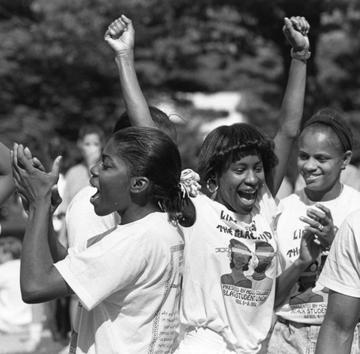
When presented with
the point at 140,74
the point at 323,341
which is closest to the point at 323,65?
the point at 140,74

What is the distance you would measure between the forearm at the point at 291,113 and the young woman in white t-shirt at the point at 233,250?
0.47 feet

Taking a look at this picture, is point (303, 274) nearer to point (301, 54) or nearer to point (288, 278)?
point (288, 278)

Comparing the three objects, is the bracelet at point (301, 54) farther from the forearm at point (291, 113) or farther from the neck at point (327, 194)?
the neck at point (327, 194)

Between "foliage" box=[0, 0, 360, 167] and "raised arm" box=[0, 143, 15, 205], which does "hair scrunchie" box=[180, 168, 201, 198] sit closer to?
"raised arm" box=[0, 143, 15, 205]

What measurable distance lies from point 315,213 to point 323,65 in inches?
809

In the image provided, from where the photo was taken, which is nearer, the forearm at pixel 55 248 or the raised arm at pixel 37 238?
the raised arm at pixel 37 238

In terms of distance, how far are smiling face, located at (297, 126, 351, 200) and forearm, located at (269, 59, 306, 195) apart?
0.32 ft

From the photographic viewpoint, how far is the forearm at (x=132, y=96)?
4500mm

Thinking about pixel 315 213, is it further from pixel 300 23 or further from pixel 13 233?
pixel 13 233

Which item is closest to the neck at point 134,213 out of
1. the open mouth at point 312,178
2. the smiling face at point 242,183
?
the smiling face at point 242,183

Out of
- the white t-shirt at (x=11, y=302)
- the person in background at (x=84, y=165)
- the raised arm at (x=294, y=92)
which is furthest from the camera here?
the white t-shirt at (x=11, y=302)

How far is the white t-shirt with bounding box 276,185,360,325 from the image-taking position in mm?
4836

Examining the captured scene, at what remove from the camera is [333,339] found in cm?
369

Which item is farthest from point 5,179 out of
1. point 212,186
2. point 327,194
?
point 327,194
